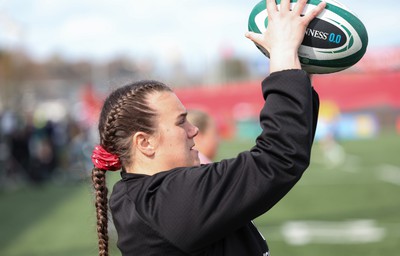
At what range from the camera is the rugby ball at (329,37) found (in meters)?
2.00

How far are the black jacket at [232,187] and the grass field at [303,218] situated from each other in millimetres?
2450

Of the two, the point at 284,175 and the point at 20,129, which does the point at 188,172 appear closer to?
the point at 284,175

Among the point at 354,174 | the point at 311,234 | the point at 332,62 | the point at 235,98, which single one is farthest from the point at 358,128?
the point at 332,62

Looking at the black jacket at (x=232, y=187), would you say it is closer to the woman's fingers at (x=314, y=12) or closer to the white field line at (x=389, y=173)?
the woman's fingers at (x=314, y=12)

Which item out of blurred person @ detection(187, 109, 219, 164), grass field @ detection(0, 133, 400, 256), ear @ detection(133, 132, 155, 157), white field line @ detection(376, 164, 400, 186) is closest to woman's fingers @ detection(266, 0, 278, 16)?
ear @ detection(133, 132, 155, 157)

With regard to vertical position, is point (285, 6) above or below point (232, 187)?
above

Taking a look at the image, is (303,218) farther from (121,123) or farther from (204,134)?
(121,123)

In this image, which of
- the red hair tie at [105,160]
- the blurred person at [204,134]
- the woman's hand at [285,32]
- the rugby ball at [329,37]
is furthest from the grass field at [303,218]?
the woman's hand at [285,32]

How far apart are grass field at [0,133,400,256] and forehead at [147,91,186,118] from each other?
239 centimetres

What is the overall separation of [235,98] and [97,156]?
1321 inches

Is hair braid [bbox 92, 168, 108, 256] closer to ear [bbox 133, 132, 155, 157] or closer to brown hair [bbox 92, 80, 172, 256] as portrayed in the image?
brown hair [bbox 92, 80, 172, 256]

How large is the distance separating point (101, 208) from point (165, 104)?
49 centimetres

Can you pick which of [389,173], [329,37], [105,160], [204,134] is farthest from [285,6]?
[389,173]

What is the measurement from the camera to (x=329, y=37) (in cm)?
204
